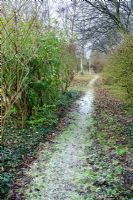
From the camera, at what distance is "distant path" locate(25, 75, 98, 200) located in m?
6.93

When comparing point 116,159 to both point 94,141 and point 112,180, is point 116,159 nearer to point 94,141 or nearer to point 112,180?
point 112,180

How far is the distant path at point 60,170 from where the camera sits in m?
6.93

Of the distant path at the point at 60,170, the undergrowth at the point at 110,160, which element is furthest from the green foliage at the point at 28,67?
the undergrowth at the point at 110,160

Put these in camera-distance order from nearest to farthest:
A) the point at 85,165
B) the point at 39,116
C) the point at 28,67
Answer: the point at 85,165
the point at 28,67
the point at 39,116

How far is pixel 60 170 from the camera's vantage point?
8195 mm

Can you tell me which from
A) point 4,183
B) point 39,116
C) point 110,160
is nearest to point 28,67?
point 39,116

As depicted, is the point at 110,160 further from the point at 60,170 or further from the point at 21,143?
the point at 21,143

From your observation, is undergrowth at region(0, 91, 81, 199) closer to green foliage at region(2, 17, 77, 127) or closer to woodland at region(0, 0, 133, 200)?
woodland at region(0, 0, 133, 200)

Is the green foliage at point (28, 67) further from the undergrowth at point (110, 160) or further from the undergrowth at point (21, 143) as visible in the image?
the undergrowth at point (110, 160)

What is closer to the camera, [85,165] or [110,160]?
[85,165]

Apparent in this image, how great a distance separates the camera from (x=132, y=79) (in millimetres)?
14016

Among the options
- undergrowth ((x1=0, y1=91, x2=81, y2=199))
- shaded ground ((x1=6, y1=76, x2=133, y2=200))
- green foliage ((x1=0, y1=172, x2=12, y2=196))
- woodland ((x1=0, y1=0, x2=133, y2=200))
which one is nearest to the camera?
green foliage ((x1=0, y1=172, x2=12, y2=196))

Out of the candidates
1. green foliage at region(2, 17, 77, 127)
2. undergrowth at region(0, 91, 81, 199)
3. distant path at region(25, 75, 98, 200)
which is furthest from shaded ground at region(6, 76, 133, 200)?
green foliage at region(2, 17, 77, 127)

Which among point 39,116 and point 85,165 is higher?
point 39,116
